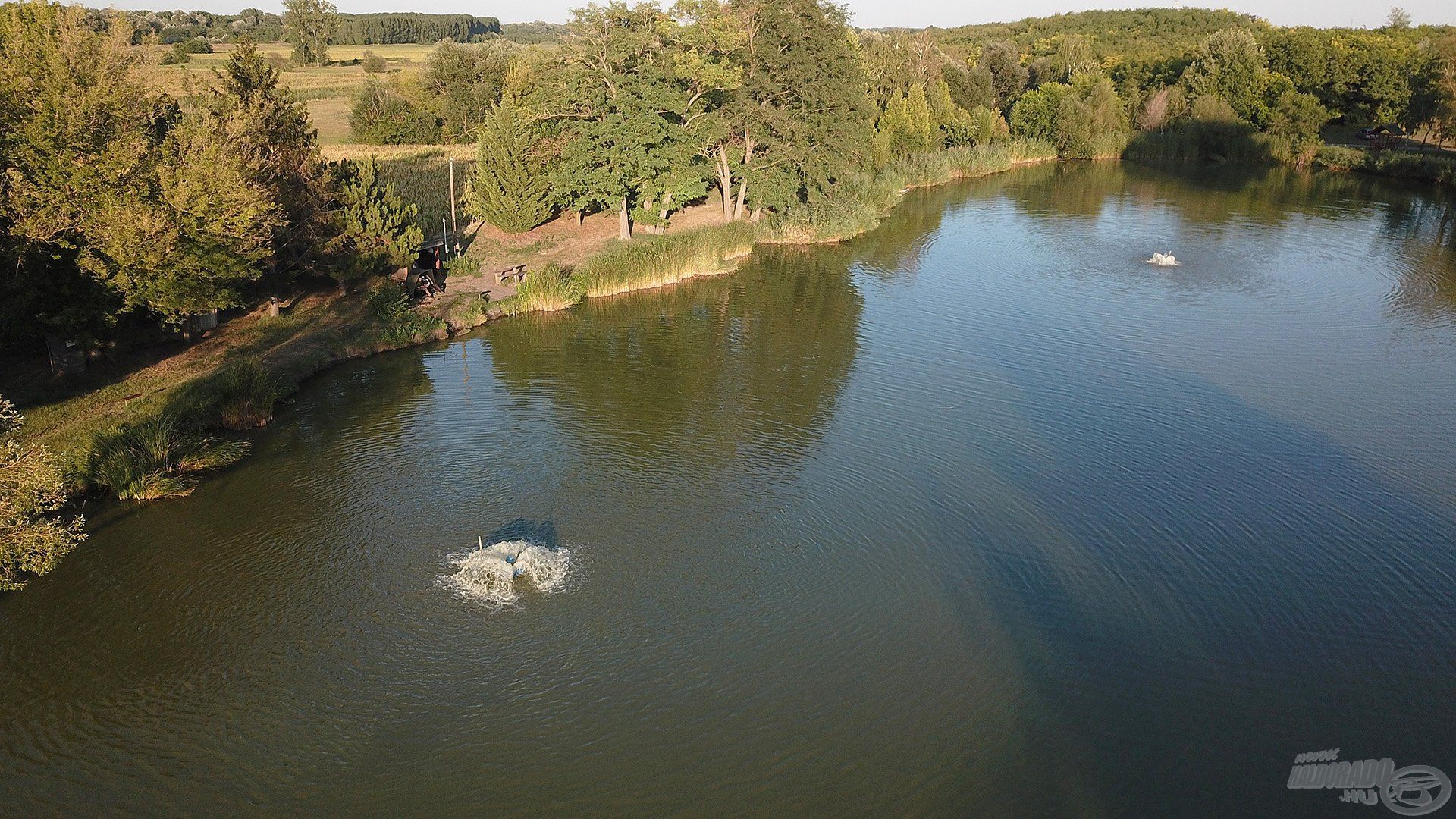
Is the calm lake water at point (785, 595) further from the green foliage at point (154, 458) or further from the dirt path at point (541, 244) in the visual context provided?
the dirt path at point (541, 244)

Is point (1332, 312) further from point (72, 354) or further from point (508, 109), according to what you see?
point (72, 354)

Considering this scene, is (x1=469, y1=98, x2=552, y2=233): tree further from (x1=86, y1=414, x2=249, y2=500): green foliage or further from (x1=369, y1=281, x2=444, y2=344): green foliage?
(x1=86, y1=414, x2=249, y2=500): green foliage

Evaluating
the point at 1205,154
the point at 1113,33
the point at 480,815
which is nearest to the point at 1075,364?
the point at 480,815

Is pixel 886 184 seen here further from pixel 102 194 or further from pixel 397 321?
pixel 102 194

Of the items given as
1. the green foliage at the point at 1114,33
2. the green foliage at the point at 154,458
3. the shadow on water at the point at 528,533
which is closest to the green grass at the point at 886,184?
the green foliage at the point at 1114,33

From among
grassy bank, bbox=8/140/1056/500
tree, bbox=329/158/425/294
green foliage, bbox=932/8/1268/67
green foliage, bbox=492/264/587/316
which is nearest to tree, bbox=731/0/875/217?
grassy bank, bbox=8/140/1056/500

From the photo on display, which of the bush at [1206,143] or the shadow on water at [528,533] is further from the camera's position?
the bush at [1206,143]
